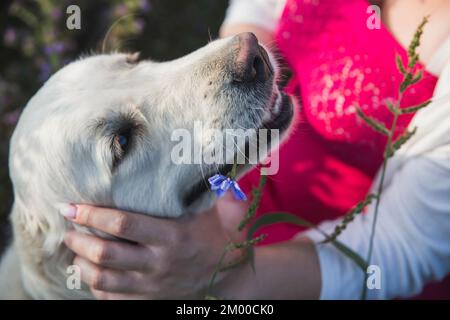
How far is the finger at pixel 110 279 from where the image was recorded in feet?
5.19

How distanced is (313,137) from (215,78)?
74 centimetres

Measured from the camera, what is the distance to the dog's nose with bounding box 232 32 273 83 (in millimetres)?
1506

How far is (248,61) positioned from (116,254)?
0.69m

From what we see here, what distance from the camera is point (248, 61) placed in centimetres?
151

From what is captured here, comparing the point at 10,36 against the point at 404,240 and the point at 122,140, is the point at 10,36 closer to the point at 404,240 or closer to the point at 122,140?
the point at 122,140

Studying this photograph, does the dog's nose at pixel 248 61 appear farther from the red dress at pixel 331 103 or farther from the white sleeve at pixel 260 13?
the white sleeve at pixel 260 13

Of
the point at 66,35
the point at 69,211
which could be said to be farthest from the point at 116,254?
the point at 66,35

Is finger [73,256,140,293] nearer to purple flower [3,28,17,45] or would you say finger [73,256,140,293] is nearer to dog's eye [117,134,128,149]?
dog's eye [117,134,128,149]

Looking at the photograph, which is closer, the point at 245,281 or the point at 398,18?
the point at 245,281

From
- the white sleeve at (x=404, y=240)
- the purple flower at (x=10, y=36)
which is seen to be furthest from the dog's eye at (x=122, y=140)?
the purple flower at (x=10, y=36)

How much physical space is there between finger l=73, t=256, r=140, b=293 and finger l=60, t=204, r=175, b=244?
0.13 meters

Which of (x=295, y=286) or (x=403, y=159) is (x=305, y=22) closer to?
(x=403, y=159)
